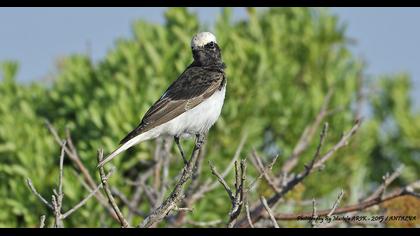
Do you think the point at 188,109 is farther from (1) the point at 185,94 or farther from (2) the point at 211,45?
(2) the point at 211,45

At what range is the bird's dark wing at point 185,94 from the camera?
6742mm

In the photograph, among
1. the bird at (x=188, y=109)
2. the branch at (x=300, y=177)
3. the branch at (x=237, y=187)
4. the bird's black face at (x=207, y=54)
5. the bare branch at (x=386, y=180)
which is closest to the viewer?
the branch at (x=237, y=187)

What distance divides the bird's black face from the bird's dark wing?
121 mm

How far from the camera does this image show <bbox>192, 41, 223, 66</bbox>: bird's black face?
7.45m

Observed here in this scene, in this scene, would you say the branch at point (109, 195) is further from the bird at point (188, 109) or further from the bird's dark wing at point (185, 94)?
the bird's dark wing at point (185, 94)

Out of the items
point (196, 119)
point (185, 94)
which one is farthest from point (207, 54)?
point (196, 119)

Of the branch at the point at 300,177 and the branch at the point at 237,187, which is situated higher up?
the branch at the point at 237,187

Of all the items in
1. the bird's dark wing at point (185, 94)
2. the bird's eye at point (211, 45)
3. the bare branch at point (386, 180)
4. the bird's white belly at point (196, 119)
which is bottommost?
the bare branch at point (386, 180)

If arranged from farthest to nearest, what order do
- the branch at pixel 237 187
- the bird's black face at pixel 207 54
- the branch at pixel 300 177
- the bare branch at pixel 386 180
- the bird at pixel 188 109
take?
the bird's black face at pixel 207 54 → the bird at pixel 188 109 → the branch at pixel 300 177 → the bare branch at pixel 386 180 → the branch at pixel 237 187

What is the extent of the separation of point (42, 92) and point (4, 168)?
8.28ft

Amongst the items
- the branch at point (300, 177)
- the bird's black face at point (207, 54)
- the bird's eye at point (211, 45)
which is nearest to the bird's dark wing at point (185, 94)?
the bird's black face at point (207, 54)

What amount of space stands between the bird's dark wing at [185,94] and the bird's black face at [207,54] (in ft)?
0.40

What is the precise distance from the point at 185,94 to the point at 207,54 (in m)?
0.62

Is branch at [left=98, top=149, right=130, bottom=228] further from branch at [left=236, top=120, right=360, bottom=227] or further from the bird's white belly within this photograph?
the bird's white belly
